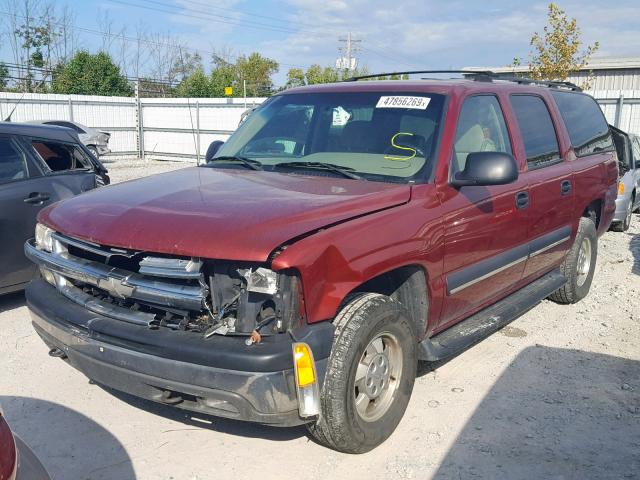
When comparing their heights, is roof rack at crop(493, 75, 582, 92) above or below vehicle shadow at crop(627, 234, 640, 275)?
above

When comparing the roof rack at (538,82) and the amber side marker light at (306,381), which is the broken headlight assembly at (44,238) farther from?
the roof rack at (538,82)

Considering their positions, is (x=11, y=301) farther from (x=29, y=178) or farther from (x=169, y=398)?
(x=169, y=398)

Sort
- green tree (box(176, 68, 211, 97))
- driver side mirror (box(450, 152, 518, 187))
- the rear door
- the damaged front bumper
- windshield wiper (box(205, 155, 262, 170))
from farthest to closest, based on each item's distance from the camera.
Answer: green tree (box(176, 68, 211, 97)) → the rear door → windshield wiper (box(205, 155, 262, 170)) → driver side mirror (box(450, 152, 518, 187)) → the damaged front bumper

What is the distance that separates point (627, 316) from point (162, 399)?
4642 millimetres

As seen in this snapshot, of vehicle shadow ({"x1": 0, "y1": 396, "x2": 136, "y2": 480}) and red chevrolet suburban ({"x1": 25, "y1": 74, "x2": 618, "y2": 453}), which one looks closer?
red chevrolet suburban ({"x1": 25, "y1": 74, "x2": 618, "y2": 453})

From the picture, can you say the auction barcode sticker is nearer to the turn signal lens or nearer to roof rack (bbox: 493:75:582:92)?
roof rack (bbox: 493:75:582:92)

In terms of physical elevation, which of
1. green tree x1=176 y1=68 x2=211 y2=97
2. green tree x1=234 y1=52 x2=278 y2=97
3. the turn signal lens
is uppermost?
green tree x1=234 y1=52 x2=278 y2=97

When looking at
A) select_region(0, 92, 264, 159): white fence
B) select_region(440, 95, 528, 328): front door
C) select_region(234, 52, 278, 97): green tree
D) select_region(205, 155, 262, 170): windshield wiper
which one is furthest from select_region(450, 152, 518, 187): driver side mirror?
select_region(234, 52, 278, 97): green tree

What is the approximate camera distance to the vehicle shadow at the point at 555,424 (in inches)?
134

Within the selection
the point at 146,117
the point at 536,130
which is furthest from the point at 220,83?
the point at 536,130

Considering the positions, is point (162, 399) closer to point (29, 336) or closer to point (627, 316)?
point (29, 336)

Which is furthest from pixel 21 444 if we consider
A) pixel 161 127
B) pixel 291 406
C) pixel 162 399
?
pixel 161 127

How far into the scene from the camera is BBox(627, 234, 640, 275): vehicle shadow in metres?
7.76

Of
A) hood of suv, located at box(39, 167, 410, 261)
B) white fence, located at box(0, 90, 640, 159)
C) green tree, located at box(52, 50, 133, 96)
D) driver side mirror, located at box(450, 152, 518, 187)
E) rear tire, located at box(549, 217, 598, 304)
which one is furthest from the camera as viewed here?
green tree, located at box(52, 50, 133, 96)
